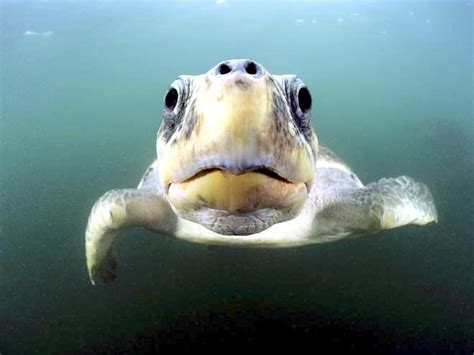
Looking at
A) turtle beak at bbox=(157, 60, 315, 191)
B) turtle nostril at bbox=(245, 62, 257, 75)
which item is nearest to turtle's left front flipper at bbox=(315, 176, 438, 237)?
turtle beak at bbox=(157, 60, 315, 191)

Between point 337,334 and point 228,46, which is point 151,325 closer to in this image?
point 337,334

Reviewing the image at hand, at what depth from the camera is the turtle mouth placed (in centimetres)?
90

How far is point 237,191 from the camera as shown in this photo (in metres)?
0.94

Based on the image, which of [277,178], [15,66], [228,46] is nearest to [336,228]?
[277,178]

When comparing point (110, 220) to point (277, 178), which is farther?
point (110, 220)

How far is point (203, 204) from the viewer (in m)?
1.03

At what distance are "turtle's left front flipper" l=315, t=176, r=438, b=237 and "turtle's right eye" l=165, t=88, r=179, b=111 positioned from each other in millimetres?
1453

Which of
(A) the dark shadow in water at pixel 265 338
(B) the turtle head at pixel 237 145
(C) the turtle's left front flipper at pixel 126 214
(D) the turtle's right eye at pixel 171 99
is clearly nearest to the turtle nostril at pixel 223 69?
(B) the turtle head at pixel 237 145

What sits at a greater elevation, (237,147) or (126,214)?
(237,147)

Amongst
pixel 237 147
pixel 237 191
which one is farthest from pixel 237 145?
pixel 237 191

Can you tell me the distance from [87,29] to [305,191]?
1052 inches

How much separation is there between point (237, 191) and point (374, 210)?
4.67 ft

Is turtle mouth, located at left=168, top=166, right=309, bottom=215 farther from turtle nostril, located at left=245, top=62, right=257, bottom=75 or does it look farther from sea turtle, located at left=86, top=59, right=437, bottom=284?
turtle nostril, located at left=245, top=62, right=257, bottom=75

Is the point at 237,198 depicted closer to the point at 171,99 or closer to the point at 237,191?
the point at 237,191
